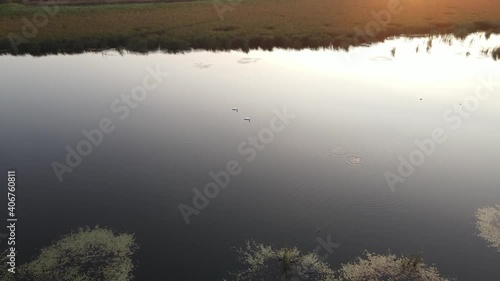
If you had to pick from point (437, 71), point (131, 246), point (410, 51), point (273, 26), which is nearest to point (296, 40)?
point (273, 26)

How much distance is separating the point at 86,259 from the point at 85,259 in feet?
0.07

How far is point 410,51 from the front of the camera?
2078cm

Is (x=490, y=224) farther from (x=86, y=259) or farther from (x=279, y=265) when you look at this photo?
(x=86, y=259)

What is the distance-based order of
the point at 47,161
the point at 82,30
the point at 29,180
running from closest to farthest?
the point at 29,180
the point at 47,161
the point at 82,30

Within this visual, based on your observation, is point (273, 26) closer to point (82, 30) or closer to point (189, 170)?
point (82, 30)

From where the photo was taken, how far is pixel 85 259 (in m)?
8.05

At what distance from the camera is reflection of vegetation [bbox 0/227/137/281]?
Result: 7.69m

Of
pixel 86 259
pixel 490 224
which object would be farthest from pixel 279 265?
pixel 490 224

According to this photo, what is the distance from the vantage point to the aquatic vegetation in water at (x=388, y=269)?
24.8 ft

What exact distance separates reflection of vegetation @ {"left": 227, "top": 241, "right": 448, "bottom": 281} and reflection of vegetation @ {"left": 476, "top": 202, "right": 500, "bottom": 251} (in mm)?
1789

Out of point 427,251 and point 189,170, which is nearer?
point 427,251

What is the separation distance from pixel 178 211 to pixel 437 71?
1416cm

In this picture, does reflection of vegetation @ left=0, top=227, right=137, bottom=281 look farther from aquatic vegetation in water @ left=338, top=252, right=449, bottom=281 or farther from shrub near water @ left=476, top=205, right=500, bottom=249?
shrub near water @ left=476, top=205, right=500, bottom=249

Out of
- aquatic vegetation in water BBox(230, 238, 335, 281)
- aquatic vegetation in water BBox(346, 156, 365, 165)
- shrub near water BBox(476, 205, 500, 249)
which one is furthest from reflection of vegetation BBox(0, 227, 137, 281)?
shrub near water BBox(476, 205, 500, 249)
